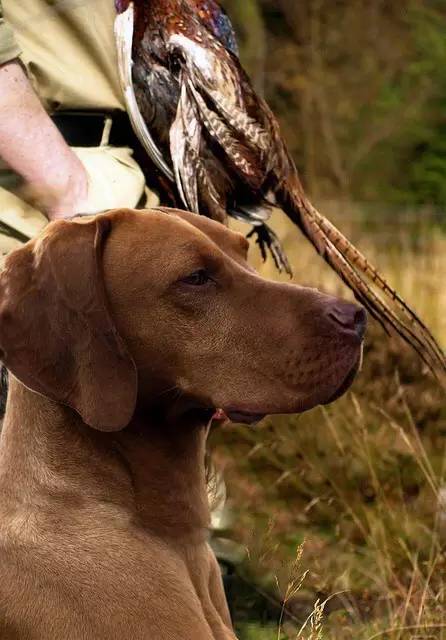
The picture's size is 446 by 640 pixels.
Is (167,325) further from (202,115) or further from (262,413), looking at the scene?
(202,115)

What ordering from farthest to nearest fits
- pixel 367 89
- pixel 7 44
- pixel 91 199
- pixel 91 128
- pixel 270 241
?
pixel 367 89 < pixel 270 241 < pixel 91 128 < pixel 91 199 < pixel 7 44

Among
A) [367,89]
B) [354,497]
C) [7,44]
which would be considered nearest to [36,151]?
[7,44]

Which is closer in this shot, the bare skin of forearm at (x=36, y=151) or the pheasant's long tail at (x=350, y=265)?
the bare skin of forearm at (x=36, y=151)

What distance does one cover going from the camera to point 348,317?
2932 mm

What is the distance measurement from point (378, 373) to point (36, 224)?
74.3 inches

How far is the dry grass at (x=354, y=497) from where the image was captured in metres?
4.56

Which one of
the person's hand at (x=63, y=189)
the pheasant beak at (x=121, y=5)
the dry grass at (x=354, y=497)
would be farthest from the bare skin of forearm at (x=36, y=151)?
the dry grass at (x=354, y=497)

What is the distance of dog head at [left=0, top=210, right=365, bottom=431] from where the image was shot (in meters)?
2.89

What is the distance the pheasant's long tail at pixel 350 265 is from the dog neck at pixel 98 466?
4.56 feet

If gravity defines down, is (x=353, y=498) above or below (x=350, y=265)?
below

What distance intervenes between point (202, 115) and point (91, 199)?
409 mm

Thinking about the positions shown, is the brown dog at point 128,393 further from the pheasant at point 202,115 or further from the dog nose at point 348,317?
the pheasant at point 202,115

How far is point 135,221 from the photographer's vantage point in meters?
3.01

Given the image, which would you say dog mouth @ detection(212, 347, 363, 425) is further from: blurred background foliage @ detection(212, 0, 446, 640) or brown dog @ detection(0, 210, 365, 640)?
blurred background foliage @ detection(212, 0, 446, 640)
